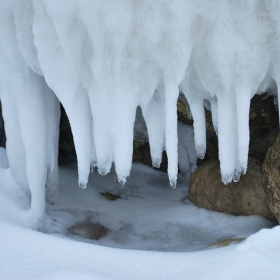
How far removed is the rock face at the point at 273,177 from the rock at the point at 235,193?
389 mm

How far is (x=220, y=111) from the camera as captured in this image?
9.16ft

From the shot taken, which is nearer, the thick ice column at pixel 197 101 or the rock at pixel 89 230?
the thick ice column at pixel 197 101

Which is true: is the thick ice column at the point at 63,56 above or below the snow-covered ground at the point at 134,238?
above

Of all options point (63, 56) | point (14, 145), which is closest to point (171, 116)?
point (63, 56)

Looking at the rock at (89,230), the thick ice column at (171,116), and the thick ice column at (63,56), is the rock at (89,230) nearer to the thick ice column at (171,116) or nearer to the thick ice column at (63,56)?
the thick ice column at (63,56)

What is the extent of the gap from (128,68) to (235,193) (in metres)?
1.67

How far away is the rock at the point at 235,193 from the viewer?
3.52 meters

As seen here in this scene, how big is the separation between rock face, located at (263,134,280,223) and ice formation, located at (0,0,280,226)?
0.33 meters

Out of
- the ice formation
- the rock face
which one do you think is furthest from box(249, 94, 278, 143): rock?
the ice formation

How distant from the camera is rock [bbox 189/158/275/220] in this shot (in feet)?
11.5

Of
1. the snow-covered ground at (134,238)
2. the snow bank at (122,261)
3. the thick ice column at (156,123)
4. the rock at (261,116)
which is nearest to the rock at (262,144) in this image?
the rock at (261,116)

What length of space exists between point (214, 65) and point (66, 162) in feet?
9.86

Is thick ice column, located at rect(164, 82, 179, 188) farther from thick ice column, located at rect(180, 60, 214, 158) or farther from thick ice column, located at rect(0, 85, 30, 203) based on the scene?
thick ice column, located at rect(0, 85, 30, 203)

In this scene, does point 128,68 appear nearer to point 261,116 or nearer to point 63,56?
point 63,56
